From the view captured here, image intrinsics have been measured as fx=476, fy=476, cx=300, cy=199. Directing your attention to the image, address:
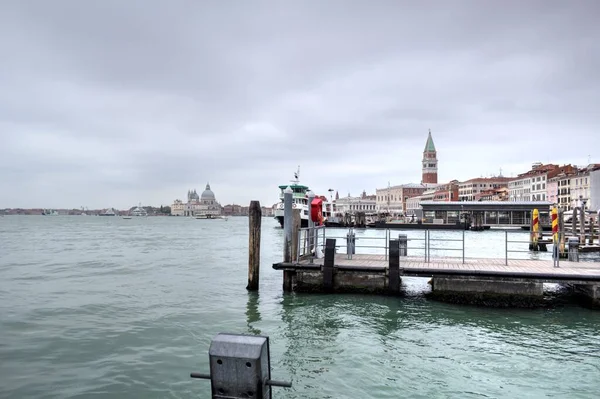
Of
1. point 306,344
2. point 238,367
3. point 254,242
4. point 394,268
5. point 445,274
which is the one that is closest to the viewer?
point 238,367

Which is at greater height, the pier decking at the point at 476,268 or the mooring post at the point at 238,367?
the mooring post at the point at 238,367

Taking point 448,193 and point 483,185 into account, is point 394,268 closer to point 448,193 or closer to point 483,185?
point 448,193

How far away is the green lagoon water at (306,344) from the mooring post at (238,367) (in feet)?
14.6

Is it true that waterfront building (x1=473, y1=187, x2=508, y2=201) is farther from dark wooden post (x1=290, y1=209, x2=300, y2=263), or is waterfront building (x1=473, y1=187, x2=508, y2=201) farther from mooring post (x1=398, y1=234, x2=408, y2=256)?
dark wooden post (x1=290, y1=209, x2=300, y2=263)

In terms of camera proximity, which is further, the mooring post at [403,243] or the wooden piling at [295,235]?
the mooring post at [403,243]

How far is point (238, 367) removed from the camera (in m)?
3.35

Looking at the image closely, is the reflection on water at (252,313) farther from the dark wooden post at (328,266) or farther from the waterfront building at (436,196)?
the waterfront building at (436,196)

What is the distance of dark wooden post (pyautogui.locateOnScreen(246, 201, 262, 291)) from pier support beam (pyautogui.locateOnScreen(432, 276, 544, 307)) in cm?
Result: 575

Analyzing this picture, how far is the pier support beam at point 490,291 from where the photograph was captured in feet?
43.4

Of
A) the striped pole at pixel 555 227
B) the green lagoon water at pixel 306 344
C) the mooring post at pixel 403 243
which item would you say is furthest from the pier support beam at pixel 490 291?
the striped pole at pixel 555 227

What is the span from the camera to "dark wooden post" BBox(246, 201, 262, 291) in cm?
1560

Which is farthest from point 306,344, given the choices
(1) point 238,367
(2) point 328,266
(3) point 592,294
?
(3) point 592,294

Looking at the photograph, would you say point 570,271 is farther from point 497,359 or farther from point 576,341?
point 497,359

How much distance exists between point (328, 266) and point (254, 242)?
266 centimetres
